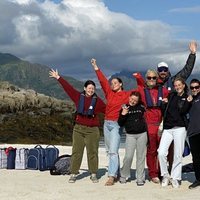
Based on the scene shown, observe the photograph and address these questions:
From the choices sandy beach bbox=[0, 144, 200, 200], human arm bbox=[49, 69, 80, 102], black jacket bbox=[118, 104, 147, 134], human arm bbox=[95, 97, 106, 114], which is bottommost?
sandy beach bbox=[0, 144, 200, 200]

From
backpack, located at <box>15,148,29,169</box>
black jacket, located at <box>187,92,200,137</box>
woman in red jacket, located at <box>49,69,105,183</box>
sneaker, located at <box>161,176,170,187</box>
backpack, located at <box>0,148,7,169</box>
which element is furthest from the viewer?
backpack, located at <box>0,148,7,169</box>

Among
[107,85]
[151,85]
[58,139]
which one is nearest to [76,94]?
[107,85]

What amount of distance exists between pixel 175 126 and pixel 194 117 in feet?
1.32

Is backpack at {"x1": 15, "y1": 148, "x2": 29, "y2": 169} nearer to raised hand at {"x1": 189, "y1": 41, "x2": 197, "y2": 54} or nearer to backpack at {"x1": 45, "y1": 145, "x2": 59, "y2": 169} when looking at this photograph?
backpack at {"x1": 45, "y1": 145, "x2": 59, "y2": 169}

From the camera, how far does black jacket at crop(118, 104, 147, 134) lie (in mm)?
9500

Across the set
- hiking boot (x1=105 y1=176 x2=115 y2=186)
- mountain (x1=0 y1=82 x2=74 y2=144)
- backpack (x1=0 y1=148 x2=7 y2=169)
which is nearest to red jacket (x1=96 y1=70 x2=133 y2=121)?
hiking boot (x1=105 y1=176 x2=115 y2=186)

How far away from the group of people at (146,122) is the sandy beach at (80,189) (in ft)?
0.79

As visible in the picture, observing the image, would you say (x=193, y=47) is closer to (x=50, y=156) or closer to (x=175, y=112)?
(x=175, y=112)

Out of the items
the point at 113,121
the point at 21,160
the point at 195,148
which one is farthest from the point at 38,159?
the point at 195,148

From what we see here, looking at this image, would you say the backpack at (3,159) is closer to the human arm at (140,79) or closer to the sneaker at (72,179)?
the sneaker at (72,179)

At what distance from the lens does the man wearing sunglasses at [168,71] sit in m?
9.56

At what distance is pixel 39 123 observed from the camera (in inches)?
1542

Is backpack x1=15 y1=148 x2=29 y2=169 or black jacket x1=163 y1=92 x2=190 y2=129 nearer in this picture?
black jacket x1=163 y1=92 x2=190 y2=129

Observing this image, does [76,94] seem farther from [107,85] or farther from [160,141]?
[160,141]
